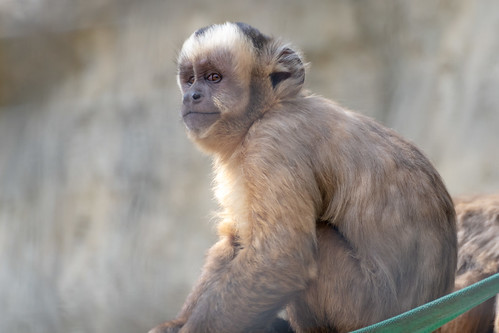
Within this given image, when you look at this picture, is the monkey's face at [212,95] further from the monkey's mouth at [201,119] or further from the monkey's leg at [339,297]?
the monkey's leg at [339,297]

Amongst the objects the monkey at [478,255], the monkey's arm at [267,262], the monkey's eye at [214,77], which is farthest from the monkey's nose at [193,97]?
the monkey at [478,255]

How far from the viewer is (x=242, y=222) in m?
4.05

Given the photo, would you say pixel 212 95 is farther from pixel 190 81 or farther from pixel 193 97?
pixel 190 81

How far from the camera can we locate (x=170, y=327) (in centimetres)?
397

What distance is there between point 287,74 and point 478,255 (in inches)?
82.7

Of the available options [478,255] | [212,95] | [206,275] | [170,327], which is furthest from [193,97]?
[478,255]

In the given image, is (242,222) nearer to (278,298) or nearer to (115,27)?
(278,298)

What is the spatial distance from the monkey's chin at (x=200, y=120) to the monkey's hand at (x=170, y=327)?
1198mm

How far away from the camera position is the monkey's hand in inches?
155

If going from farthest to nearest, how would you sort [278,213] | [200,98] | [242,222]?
[200,98] → [242,222] → [278,213]

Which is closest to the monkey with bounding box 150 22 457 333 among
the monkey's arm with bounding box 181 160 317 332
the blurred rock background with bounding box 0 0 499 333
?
the monkey's arm with bounding box 181 160 317 332

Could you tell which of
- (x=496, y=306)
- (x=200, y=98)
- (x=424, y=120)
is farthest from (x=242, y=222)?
(x=424, y=120)

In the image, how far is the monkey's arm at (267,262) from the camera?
372cm

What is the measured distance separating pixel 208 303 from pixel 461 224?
2.52 m
